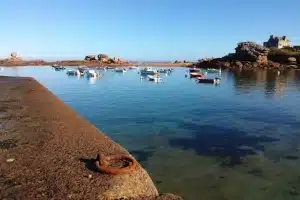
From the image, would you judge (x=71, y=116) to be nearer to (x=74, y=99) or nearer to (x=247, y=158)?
(x=247, y=158)

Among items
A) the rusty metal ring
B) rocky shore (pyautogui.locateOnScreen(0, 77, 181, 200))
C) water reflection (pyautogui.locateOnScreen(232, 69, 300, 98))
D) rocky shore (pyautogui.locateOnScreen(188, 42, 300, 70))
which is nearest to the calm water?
the rusty metal ring

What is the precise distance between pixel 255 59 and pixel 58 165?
157 metres

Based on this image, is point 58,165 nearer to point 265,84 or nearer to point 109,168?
point 109,168

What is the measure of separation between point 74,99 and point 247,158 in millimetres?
41716

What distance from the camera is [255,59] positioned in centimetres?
16038

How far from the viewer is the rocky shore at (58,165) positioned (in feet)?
42.7

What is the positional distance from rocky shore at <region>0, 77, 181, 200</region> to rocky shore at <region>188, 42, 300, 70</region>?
477ft

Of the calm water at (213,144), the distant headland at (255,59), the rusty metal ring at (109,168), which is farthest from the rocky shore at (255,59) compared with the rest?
the rusty metal ring at (109,168)

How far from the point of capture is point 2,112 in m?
29.4

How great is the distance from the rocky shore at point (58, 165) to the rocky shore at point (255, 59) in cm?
14540

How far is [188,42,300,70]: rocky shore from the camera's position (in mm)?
158238

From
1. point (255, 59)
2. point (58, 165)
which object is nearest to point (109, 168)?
point (58, 165)

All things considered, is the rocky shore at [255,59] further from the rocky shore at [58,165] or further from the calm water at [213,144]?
the rocky shore at [58,165]

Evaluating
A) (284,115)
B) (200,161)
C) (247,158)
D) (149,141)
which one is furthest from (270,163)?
(284,115)
